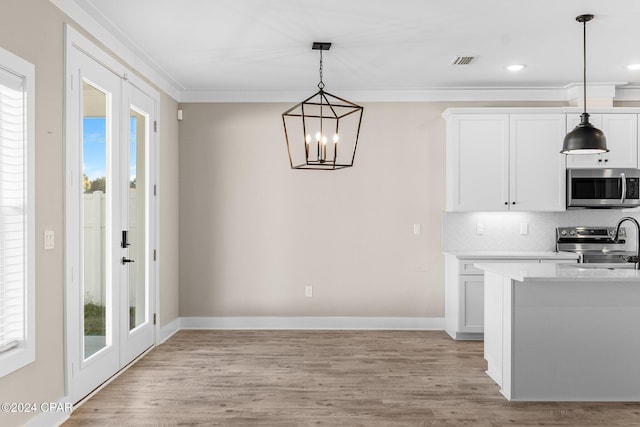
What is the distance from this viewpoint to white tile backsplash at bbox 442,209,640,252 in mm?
5594

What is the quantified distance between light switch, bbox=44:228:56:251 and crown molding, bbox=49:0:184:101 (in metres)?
1.36

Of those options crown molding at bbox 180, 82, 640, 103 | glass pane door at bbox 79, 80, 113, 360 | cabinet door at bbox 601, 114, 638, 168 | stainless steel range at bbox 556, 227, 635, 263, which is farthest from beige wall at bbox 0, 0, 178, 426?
cabinet door at bbox 601, 114, 638, 168

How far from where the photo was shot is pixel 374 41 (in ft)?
13.5

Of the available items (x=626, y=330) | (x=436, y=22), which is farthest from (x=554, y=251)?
(x=436, y=22)

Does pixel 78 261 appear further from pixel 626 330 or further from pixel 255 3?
pixel 626 330

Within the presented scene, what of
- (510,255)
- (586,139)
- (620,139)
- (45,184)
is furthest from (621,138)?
(45,184)

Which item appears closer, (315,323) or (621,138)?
(621,138)

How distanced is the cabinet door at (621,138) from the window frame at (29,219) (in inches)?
204

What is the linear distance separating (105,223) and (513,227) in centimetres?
417

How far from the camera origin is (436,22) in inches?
146

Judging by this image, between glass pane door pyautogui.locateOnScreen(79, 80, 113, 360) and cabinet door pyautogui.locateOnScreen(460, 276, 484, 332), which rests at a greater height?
glass pane door pyautogui.locateOnScreen(79, 80, 113, 360)

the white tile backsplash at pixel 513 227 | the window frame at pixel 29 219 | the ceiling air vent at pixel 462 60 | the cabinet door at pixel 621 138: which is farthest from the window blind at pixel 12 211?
the cabinet door at pixel 621 138

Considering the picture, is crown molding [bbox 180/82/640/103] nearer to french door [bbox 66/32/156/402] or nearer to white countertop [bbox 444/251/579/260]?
french door [bbox 66/32/156/402]

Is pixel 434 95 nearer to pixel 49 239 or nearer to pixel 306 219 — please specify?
pixel 306 219
